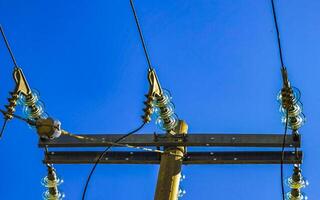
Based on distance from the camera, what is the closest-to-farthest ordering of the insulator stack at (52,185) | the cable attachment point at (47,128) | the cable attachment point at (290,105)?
the cable attachment point at (47,128), the cable attachment point at (290,105), the insulator stack at (52,185)

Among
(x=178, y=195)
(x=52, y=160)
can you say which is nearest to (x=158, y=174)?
(x=178, y=195)

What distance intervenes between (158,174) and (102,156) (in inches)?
34.4

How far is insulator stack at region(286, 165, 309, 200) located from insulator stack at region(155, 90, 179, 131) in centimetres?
148

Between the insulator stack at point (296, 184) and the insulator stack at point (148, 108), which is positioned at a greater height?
the insulator stack at point (148, 108)

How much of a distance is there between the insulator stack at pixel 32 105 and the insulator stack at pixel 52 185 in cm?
70

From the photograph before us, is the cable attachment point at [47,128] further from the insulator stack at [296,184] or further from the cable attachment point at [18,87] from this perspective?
the insulator stack at [296,184]

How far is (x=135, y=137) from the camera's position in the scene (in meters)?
9.66

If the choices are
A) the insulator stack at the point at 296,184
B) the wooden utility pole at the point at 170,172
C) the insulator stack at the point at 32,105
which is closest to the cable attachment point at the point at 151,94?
the wooden utility pole at the point at 170,172

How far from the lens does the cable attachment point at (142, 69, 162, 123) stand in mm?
9289

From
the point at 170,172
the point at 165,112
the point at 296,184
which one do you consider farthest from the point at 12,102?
the point at 296,184

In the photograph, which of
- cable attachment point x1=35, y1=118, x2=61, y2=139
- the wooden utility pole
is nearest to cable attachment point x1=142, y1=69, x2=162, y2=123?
the wooden utility pole

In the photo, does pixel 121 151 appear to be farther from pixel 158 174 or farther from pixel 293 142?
pixel 293 142

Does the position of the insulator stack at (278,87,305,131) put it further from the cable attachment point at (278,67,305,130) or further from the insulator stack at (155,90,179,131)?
the insulator stack at (155,90,179,131)

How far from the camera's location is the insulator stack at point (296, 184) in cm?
954
